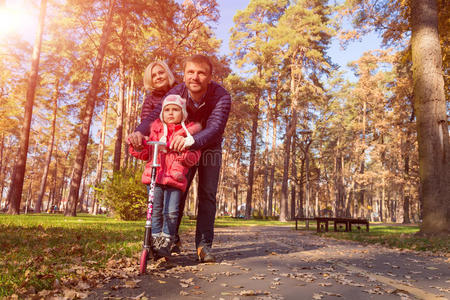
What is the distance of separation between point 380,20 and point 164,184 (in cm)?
1350

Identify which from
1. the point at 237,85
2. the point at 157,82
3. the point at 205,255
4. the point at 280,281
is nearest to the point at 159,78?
the point at 157,82

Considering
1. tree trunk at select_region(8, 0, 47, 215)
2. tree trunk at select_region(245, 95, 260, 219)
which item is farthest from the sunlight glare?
tree trunk at select_region(245, 95, 260, 219)

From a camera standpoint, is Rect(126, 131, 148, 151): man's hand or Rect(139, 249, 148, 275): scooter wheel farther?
Rect(126, 131, 148, 151): man's hand

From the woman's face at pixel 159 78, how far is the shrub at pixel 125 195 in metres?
8.88

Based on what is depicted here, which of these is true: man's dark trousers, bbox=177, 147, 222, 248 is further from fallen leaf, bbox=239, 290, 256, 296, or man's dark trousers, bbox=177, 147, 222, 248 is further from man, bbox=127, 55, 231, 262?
fallen leaf, bbox=239, 290, 256, 296

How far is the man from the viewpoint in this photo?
3902 millimetres

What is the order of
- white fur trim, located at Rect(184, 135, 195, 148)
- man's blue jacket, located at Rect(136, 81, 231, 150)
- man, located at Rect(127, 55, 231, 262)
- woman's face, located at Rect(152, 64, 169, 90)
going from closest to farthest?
1. white fur trim, located at Rect(184, 135, 195, 148)
2. man's blue jacket, located at Rect(136, 81, 231, 150)
3. man, located at Rect(127, 55, 231, 262)
4. woman's face, located at Rect(152, 64, 169, 90)

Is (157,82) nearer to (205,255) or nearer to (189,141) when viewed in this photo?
(189,141)

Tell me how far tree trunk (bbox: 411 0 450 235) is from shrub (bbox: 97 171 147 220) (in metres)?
9.63

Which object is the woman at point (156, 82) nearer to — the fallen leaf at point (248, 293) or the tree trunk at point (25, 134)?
the fallen leaf at point (248, 293)

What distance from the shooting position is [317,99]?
29.5 metres

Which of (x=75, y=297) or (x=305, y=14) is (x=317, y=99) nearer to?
(x=305, y=14)

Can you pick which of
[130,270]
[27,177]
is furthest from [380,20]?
[27,177]

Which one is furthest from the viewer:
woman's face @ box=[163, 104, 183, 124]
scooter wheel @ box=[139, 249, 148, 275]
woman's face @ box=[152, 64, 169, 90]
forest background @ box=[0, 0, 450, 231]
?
forest background @ box=[0, 0, 450, 231]
